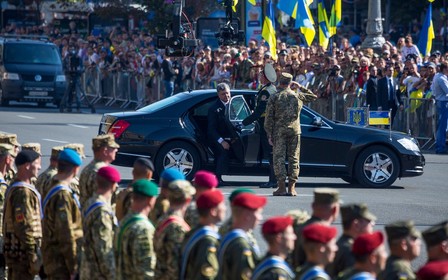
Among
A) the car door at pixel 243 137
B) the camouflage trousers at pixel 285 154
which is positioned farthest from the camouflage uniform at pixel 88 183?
the car door at pixel 243 137

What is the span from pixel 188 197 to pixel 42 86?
29.0 metres

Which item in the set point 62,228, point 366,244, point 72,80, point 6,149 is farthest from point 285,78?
point 72,80

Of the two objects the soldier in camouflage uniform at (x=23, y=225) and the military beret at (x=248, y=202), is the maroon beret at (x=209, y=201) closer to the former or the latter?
the military beret at (x=248, y=202)

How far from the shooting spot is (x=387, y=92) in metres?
24.9

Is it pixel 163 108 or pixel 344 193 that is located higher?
pixel 163 108

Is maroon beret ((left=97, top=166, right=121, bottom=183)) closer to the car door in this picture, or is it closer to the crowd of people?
the crowd of people

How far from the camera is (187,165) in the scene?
18.4 metres

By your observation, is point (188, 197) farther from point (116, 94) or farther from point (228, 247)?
point (116, 94)

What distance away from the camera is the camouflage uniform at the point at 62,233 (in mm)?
9461

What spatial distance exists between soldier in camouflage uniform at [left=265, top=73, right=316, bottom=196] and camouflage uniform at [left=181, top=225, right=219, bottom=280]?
9.68m

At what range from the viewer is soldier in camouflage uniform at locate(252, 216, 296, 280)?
6.92 meters

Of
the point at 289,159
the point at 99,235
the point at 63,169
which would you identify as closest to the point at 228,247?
the point at 99,235

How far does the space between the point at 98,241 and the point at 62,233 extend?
78 cm

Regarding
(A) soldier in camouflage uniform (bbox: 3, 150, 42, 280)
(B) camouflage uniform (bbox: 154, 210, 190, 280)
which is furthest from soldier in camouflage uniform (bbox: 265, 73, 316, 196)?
(B) camouflage uniform (bbox: 154, 210, 190, 280)
